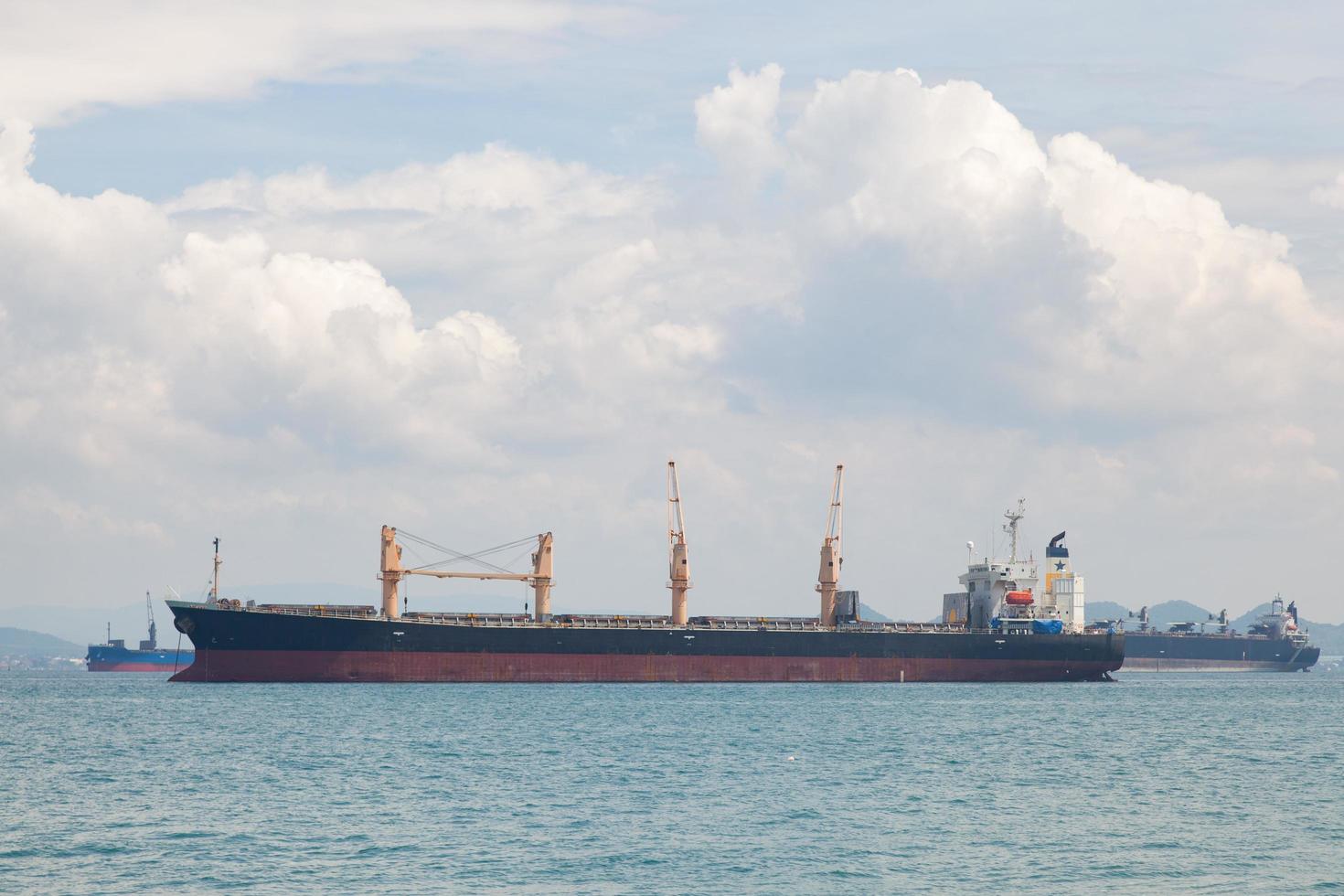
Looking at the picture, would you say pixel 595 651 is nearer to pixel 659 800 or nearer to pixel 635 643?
pixel 635 643

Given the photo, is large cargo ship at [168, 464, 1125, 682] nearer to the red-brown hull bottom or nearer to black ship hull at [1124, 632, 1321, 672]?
the red-brown hull bottom

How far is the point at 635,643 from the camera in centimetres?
9400

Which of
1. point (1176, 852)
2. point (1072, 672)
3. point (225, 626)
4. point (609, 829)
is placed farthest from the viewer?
point (1072, 672)

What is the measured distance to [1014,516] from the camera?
364 feet

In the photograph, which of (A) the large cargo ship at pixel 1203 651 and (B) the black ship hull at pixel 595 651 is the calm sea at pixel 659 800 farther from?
(A) the large cargo ship at pixel 1203 651

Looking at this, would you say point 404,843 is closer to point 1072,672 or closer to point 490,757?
point 490,757

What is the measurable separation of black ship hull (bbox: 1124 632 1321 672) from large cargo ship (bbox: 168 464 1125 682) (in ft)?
313

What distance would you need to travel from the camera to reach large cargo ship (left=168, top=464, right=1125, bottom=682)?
87.6 m

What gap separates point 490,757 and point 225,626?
3995 centimetres

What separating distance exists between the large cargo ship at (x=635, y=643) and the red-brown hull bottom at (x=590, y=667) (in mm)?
79

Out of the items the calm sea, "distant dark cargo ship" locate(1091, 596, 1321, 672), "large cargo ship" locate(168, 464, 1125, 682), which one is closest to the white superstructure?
"large cargo ship" locate(168, 464, 1125, 682)

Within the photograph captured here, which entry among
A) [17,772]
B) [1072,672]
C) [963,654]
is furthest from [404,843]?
[1072,672]

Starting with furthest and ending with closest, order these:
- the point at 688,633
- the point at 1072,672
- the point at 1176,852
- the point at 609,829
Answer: the point at 1072,672 < the point at 688,633 < the point at 609,829 < the point at 1176,852

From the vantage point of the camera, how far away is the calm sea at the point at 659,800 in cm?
3294
